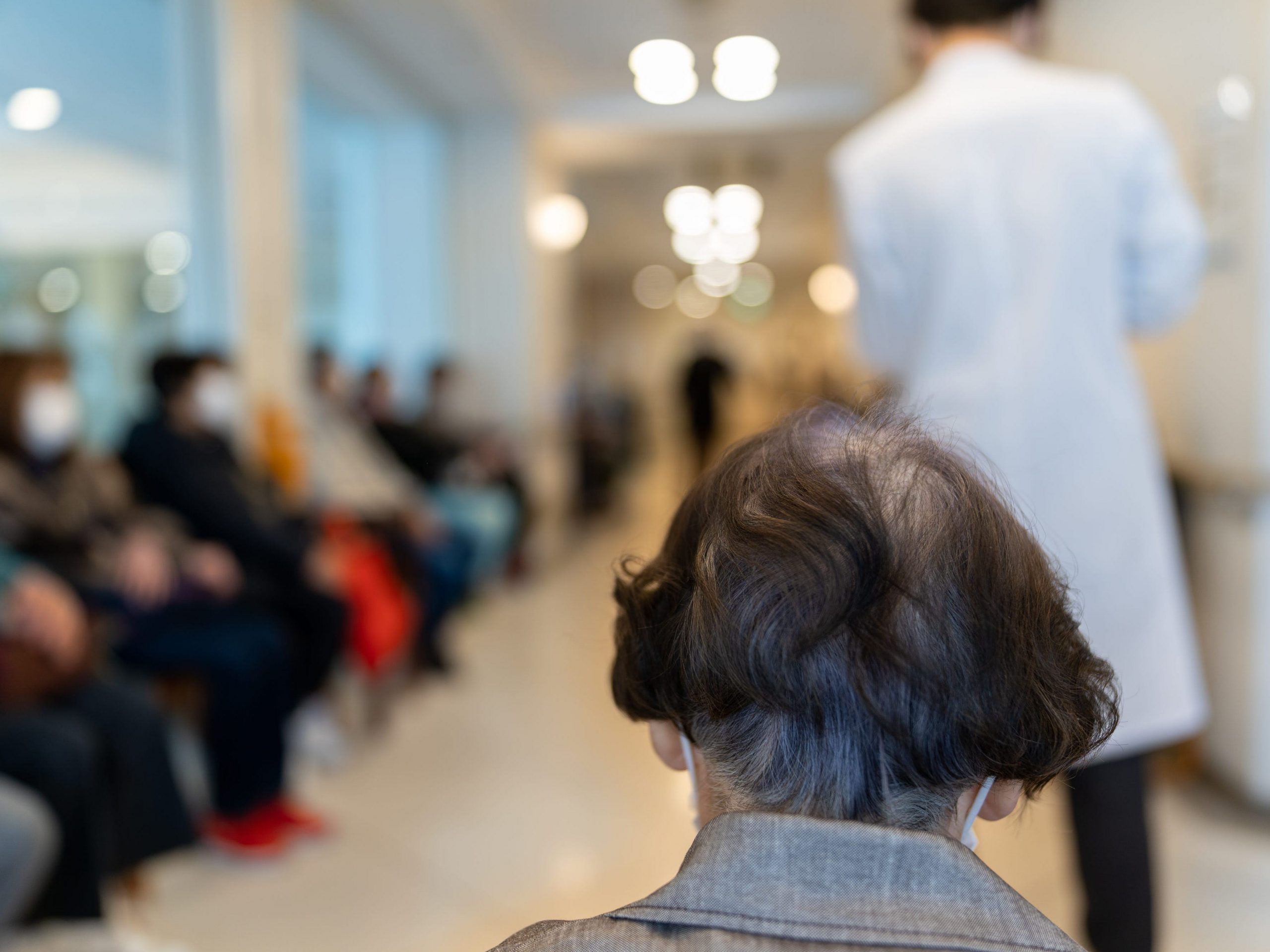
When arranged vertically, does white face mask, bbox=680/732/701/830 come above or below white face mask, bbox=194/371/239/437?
below

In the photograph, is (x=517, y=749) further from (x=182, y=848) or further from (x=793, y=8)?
(x=793, y=8)

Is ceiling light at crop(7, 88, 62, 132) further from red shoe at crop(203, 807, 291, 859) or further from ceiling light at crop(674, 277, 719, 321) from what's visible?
ceiling light at crop(674, 277, 719, 321)

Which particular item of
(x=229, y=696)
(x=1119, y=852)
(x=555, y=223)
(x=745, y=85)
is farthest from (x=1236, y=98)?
(x=555, y=223)

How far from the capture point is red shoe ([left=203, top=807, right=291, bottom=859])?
2.50 meters

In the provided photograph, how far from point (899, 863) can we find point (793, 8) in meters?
5.11

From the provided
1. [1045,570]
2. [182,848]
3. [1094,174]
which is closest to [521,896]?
[182,848]

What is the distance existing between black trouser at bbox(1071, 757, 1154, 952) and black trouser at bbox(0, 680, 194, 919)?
157 centimetres

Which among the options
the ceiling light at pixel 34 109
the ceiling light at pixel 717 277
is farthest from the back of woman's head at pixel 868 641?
the ceiling light at pixel 717 277

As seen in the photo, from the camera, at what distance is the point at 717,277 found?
15320 mm

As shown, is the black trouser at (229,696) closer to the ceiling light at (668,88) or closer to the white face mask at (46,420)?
the white face mask at (46,420)

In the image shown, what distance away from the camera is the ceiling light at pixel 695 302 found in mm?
20469

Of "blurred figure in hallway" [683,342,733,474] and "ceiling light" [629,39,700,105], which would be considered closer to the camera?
"ceiling light" [629,39,700,105]

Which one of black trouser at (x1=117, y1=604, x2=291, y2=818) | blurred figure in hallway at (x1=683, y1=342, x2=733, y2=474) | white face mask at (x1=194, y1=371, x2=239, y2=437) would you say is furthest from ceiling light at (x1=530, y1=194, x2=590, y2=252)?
black trouser at (x1=117, y1=604, x2=291, y2=818)

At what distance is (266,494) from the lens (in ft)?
10.6
